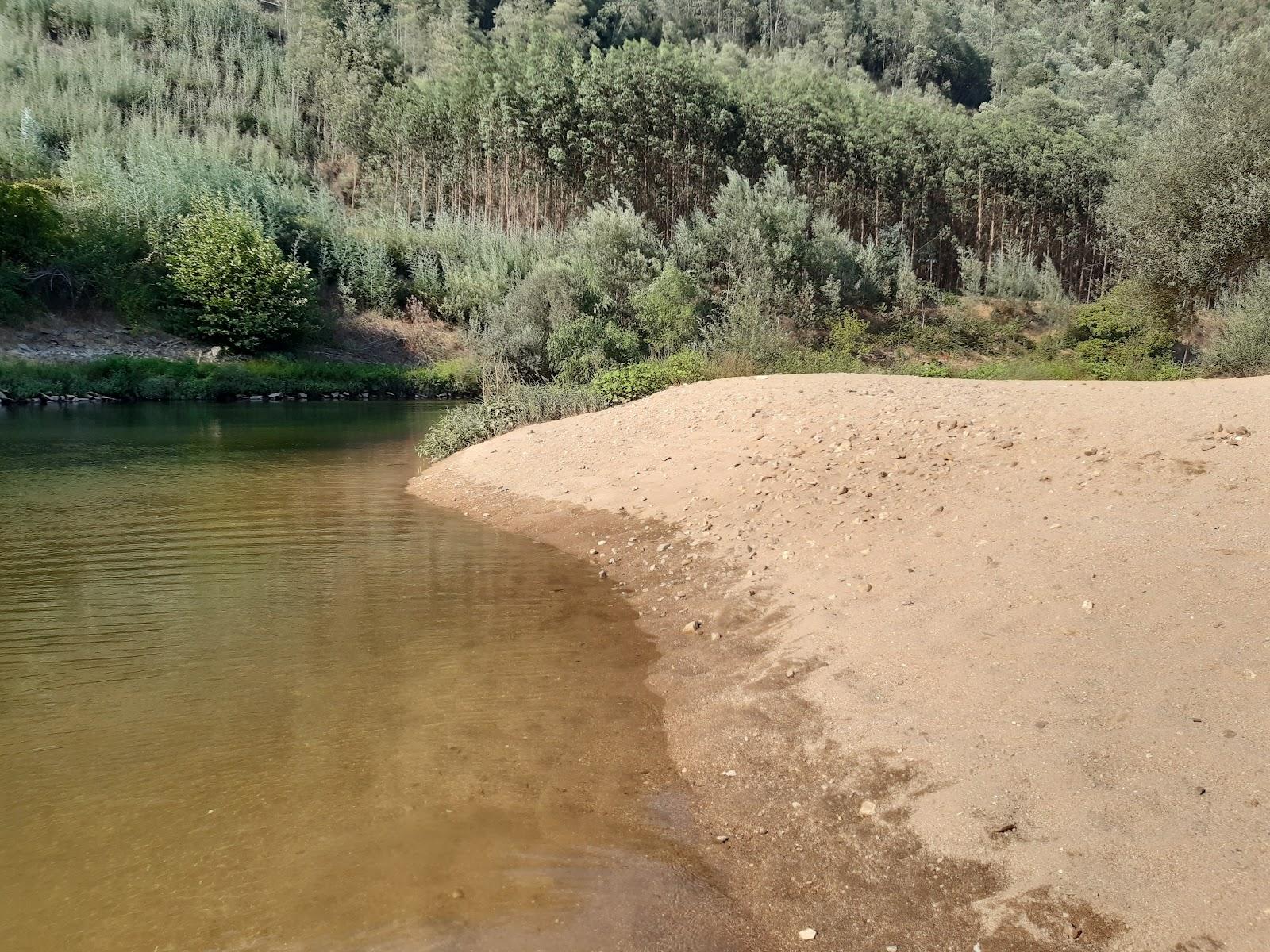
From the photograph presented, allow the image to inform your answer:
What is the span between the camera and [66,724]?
491cm

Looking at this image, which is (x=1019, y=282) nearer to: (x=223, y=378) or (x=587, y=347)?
(x=587, y=347)

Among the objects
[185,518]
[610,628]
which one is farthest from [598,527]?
A: [185,518]

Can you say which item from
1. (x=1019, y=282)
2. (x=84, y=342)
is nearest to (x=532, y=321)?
(x=84, y=342)

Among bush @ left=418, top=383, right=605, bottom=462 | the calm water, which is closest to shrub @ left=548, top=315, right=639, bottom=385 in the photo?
bush @ left=418, top=383, right=605, bottom=462

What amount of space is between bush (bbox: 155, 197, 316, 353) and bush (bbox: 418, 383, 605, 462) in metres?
22.5

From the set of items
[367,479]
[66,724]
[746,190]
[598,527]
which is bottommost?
[367,479]

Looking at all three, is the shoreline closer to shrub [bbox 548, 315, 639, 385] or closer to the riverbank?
the riverbank

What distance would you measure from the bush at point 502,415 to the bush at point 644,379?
38 centimetres

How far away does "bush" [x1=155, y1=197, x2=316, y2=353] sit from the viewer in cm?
3469

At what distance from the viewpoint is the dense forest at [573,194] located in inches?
930

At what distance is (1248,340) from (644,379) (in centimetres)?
1263

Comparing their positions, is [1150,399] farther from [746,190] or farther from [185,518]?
[746,190]

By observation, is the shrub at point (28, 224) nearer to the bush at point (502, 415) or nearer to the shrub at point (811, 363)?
the bush at point (502, 415)

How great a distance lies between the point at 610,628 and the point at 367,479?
8.26 metres
